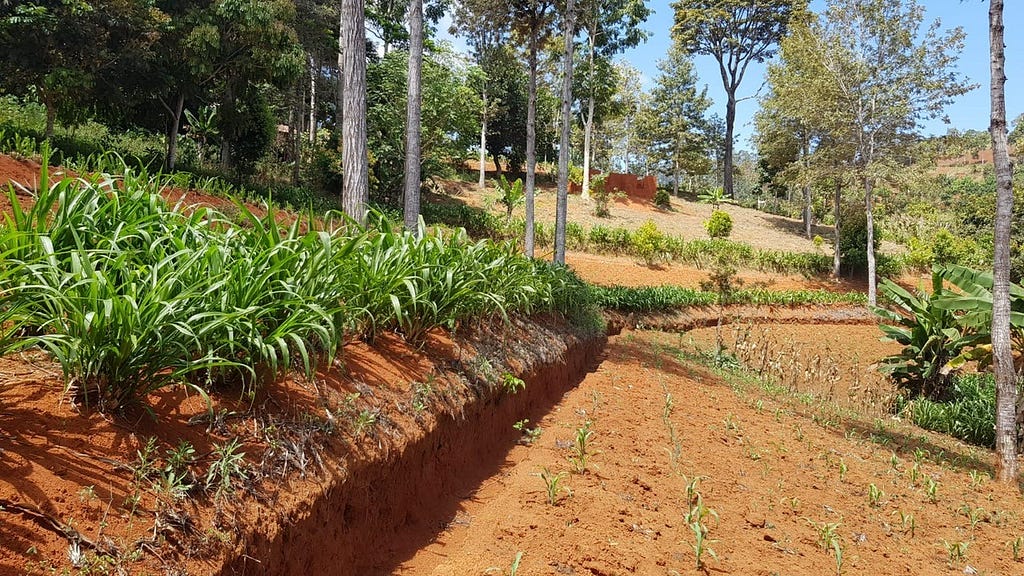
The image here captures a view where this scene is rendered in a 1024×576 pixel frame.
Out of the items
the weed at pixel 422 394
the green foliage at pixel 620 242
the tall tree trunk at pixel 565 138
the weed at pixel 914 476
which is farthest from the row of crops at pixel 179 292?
the green foliage at pixel 620 242

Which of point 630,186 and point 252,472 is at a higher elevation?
point 630,186

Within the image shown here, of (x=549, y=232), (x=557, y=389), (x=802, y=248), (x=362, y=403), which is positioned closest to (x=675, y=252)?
(x=549, y=232)

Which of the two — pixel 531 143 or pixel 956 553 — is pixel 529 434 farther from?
pixel 531 143

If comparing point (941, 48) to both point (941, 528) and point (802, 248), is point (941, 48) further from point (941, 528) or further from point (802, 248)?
point (941, 528)

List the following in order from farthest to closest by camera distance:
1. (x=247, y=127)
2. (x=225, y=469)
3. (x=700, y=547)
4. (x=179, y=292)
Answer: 1. (x=247, y=127)
2. (x=700, y=547)
3. (x=179, y=292)
4. (x=225, y=469)

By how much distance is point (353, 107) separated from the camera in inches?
323

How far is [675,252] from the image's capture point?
2339cm

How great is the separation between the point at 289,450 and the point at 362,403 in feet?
2.08

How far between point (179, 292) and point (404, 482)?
1479mm

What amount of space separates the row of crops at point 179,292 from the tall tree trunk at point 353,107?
13.8 ft

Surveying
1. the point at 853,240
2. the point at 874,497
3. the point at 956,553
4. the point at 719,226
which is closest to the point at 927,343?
the point at 874,497

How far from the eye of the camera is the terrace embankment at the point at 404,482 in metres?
2.12

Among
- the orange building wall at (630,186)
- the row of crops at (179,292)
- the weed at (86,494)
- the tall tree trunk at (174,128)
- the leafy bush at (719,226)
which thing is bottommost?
the weed at (86,494)

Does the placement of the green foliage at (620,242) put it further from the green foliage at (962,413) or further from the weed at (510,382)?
the weed at (510,382)
